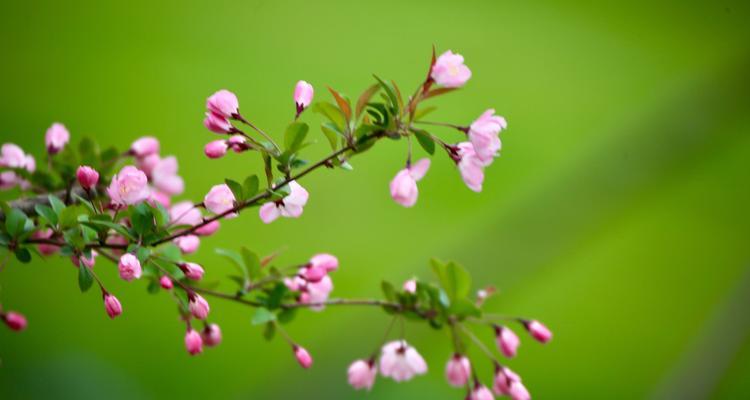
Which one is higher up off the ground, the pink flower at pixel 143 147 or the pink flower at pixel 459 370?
the pink flower at pixel 143 147

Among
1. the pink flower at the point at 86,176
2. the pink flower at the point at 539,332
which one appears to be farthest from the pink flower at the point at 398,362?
the pink flower at the point at 86,176

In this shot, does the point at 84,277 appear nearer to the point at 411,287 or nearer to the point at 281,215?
the point at 281,215

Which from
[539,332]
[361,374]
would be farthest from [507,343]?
[361,374]

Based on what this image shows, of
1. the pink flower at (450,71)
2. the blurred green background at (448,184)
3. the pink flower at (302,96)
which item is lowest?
the blurred green background at (448,184)

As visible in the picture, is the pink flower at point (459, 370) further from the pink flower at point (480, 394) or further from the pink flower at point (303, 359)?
the pink flower at point (303, 359)

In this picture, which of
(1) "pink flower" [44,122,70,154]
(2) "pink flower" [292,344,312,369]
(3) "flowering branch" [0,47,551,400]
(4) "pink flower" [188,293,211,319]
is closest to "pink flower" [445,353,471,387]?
(3) "flowering branch" [0,47,551,400]

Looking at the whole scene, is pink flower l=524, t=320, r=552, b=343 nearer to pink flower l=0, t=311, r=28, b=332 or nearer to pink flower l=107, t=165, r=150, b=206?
pink flower l=107, t=165, r=150, b=206
